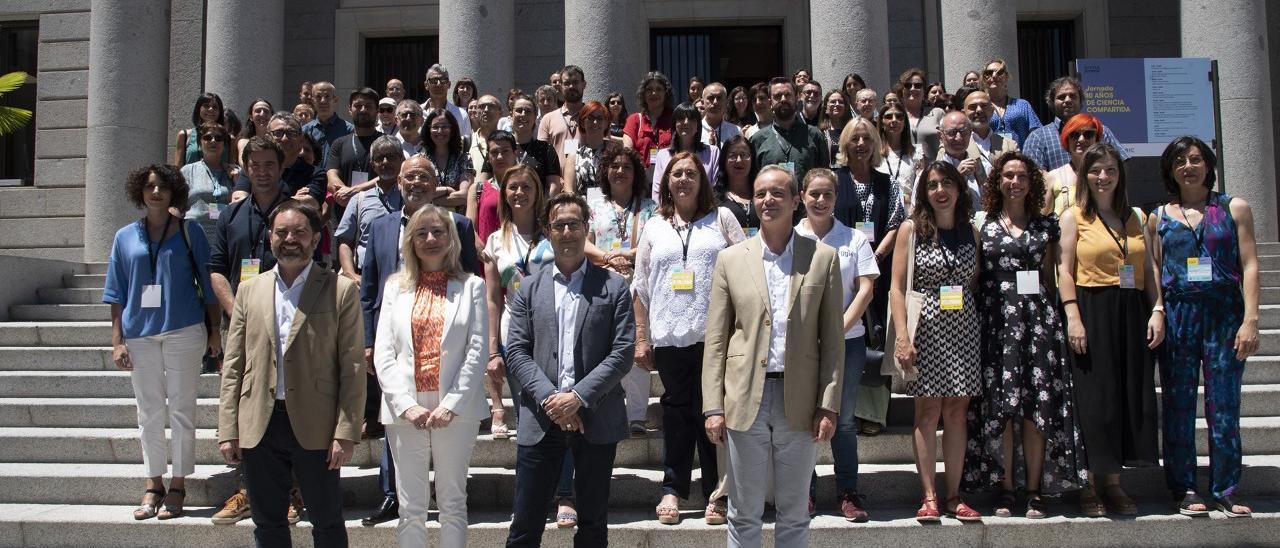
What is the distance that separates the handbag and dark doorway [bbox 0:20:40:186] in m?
16.1

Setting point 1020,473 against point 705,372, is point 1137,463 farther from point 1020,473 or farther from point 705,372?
point 705,372

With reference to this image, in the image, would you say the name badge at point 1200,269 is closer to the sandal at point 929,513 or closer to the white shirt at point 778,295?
the sandal at point 929,513

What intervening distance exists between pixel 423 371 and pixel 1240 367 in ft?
17.2

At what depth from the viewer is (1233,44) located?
11.9m

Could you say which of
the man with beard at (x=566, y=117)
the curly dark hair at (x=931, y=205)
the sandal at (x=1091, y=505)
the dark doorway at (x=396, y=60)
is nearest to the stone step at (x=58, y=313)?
the man with beard at (x=566, y=117)

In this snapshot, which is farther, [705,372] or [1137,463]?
[1137,463]

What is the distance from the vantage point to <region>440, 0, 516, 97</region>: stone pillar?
12.1 meters

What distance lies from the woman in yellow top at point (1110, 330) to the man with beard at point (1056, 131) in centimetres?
193

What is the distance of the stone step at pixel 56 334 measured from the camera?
9617mm

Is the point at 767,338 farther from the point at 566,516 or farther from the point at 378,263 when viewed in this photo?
the point at 378,263

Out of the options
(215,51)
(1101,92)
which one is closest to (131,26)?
(215,51)

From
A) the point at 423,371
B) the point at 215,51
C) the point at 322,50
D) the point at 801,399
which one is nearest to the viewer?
the point at 801,399

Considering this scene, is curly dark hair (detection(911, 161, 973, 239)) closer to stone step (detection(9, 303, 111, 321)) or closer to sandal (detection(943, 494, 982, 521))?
sandal (detection(943, 494, 982, 521))

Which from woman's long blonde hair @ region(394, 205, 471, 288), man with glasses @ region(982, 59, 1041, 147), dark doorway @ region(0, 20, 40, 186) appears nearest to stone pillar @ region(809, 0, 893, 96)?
man with glasses @ region(982, 59, 1041, 147)
